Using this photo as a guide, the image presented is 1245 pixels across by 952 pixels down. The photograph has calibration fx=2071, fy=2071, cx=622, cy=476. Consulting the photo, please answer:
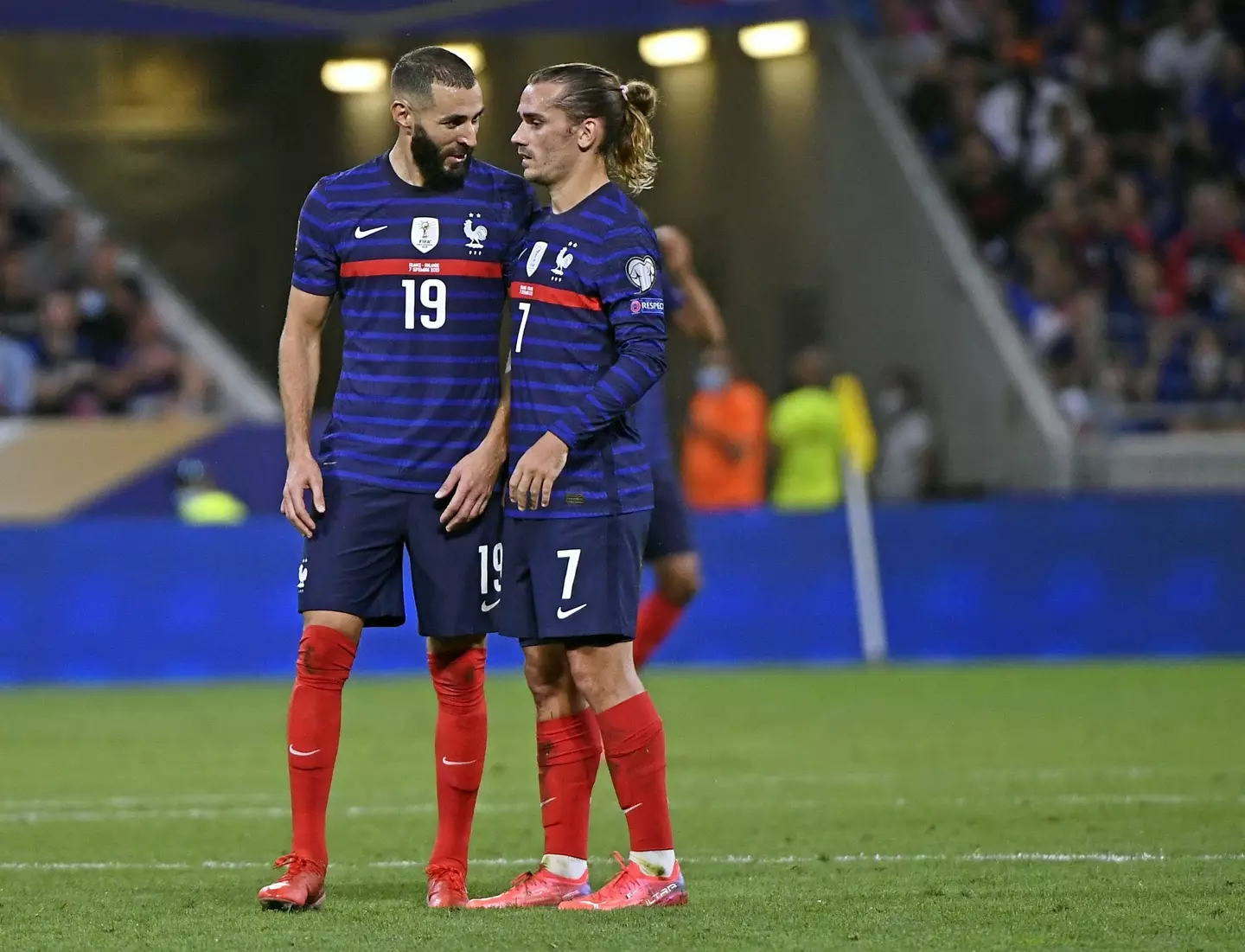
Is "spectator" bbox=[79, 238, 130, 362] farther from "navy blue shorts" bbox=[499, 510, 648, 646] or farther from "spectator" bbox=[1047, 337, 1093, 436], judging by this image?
"navy blue shorts" bbox=[499, 510, 648, 646]

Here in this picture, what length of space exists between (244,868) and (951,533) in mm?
8662

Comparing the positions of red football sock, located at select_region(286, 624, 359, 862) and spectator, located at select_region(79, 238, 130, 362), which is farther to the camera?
spectator, located at select_region(79, 238, 130, 362)

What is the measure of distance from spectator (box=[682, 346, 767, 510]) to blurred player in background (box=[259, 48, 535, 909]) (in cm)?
1026

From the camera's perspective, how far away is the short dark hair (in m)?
5.30

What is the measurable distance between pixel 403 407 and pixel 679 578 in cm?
332

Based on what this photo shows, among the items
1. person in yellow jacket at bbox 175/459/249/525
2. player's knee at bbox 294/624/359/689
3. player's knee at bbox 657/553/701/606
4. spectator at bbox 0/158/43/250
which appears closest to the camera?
player's knee at bbox 294/624/359/689

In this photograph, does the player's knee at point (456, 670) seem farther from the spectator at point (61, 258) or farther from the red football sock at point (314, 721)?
the spectator at point (61, 258)

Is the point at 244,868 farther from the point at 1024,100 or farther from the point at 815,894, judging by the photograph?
the point at 1024,100

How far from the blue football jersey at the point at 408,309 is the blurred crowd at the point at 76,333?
10.9 metres

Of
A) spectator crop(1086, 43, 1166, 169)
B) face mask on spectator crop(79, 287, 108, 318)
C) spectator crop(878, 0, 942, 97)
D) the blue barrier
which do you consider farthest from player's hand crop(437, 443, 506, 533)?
spectator crop(1086, 43, 1166, 169)

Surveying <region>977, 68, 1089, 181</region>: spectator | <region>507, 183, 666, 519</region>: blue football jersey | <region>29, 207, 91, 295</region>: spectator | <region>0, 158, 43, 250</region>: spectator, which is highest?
<region>977, 68, 1089, 181</region>: spectator

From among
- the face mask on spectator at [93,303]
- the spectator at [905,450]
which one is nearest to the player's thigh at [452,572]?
the spectator at [905,450]

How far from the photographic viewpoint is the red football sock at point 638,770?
5199mm

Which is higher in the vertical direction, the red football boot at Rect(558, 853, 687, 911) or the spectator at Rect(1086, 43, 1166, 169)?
the spectator at Rect(1086, 43, 1166, 169)
